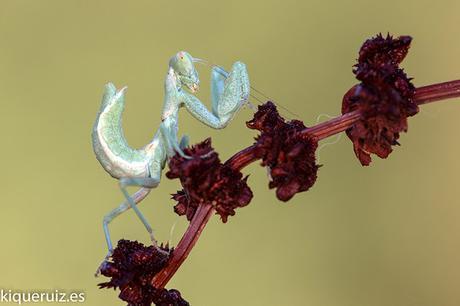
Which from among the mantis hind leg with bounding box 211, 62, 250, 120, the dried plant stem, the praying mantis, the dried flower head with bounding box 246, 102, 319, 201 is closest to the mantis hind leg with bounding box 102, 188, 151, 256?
the praying mantis

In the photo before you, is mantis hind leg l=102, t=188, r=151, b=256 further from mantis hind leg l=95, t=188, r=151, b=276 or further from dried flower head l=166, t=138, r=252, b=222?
dried flower head l=166, t=138, r=252, b=222

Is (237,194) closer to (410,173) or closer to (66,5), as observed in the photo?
(410,173)

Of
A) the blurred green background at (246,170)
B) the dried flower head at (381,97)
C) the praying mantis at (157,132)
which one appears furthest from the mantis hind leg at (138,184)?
the blurred green background at (246,170)

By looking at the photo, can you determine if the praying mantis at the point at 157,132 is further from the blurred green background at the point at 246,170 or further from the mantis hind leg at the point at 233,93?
the blurred green background at the point at 246,170

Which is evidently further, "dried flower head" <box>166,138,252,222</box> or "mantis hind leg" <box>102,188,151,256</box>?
"mantis hind leg" <box>102,188,151,256</box>

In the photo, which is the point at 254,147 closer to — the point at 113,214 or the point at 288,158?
the point at 288,158

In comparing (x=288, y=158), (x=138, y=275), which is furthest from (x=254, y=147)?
(x=138, y=275)
